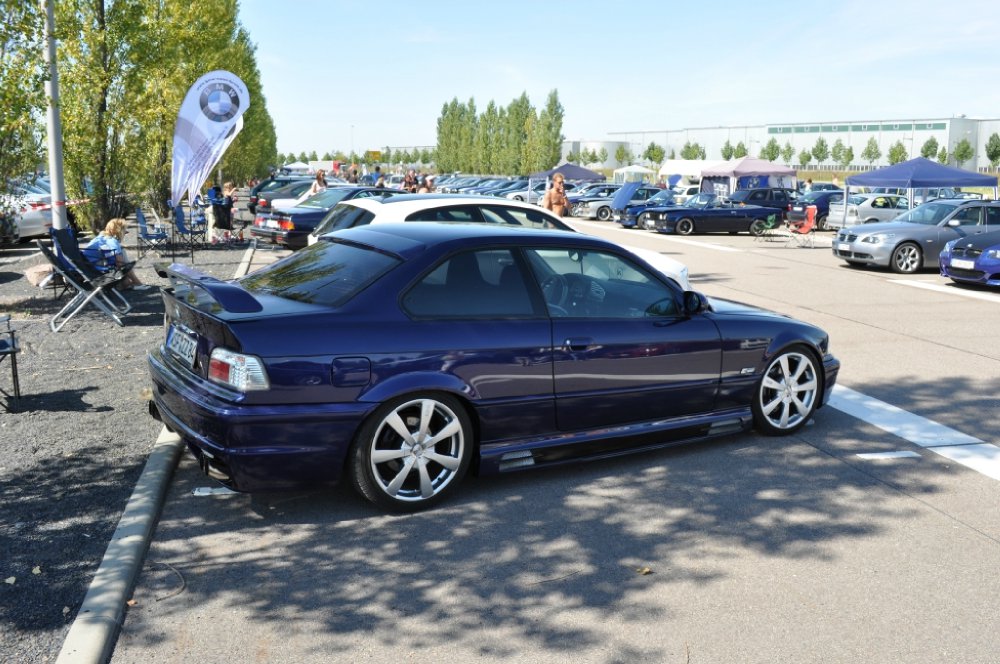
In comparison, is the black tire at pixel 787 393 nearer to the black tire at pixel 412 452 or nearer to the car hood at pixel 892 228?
the black tire at pixel 412 452

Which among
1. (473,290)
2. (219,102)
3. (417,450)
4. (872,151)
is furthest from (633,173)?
(417,450)

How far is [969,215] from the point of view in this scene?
18.1 metres

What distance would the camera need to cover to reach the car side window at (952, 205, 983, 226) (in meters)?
18.0

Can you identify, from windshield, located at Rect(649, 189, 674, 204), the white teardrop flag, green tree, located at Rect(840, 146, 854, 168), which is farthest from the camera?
green tree, located at Rect(840, 146, 854, 168)

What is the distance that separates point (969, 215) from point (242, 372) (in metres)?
17.4

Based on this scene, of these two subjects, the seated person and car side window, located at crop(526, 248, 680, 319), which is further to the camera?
the seated person

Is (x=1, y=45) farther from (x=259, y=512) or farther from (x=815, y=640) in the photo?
(x=815, y=640)

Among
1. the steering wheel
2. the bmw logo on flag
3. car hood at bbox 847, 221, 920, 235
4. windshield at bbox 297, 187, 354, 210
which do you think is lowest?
the steering wheel

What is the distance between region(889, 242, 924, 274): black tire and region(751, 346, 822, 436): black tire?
42.1 ft

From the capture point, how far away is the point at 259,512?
4.89 metres

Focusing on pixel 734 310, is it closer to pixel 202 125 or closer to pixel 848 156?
pixel 202 125

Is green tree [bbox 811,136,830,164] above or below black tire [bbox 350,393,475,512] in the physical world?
above

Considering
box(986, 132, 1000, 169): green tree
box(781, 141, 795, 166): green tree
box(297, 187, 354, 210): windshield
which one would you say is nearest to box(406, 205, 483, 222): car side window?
box(297, 187, 354, 210): windshield

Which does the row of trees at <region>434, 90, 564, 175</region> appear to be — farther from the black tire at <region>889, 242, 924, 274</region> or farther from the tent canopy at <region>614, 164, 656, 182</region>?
the black tire at <region>889, 242, 924, 274</region>
